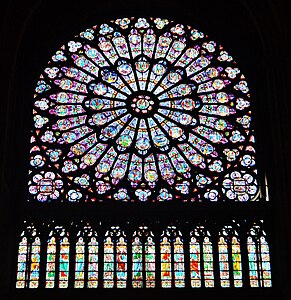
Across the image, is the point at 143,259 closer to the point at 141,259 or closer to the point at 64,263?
the point at 141,259

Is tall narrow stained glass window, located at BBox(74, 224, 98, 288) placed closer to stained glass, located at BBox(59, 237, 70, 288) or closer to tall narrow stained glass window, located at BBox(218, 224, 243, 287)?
stained glass, located at BBox(59, 237, 70, 288)

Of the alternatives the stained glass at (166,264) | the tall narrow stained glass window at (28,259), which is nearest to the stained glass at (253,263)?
the stained glass at (166,264)

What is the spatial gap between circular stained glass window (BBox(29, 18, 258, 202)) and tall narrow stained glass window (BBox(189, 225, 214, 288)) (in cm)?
78

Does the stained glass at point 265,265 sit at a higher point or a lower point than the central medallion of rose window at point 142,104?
lower

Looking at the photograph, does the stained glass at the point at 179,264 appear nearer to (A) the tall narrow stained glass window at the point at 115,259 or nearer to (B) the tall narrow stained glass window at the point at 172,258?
(B) the tall narrow stained glass window at the point at 172,258

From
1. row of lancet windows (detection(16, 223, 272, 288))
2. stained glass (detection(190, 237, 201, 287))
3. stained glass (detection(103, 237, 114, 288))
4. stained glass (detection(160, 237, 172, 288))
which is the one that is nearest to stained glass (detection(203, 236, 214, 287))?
row of lancet windows (detection(16, 223, 272, 288))

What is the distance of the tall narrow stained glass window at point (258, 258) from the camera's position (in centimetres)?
1527

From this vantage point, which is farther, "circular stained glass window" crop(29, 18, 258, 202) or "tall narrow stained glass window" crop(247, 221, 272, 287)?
"circular stained glass window" crop(29, 18, 258, 202)

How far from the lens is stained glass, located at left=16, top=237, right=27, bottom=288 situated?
15.2 meters

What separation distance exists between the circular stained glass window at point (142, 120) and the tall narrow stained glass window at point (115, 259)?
820 millimetres

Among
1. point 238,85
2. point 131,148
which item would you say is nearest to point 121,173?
point 131,148

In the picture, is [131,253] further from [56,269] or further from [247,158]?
[247,158]

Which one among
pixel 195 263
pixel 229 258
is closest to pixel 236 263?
pixel 229 258

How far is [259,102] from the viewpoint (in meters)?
17.1
